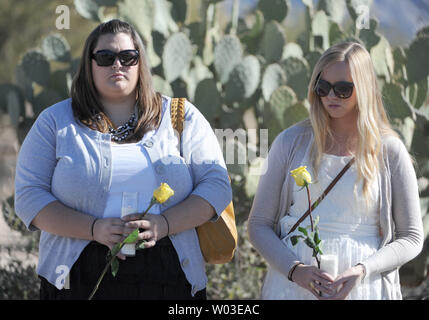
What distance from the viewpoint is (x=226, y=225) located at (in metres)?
2.52

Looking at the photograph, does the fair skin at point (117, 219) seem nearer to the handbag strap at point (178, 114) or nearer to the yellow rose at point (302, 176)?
the handbag strap at point (178, 114)

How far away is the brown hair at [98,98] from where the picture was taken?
2.46m

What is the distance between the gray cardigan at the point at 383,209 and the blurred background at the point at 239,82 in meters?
1.82

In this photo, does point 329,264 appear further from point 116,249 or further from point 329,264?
point 116,249

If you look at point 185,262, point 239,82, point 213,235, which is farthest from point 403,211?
point 239,82

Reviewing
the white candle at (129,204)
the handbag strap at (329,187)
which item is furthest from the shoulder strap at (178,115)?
the handbag strap at (329,187)

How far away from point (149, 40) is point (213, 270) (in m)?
1.72

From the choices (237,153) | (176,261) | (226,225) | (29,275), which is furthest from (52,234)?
(29,275)

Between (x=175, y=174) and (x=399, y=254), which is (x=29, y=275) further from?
(x=399, y=254)

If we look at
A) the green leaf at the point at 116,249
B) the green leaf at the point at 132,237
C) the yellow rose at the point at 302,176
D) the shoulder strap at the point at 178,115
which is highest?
the shoulder strap at the point at 178,115

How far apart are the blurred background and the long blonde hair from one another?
1840 millimetres

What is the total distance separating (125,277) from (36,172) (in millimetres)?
480

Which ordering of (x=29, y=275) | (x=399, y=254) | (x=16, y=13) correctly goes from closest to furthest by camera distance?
(x=399, y=254) → (x=29, y=275) → (x=16, y=13)

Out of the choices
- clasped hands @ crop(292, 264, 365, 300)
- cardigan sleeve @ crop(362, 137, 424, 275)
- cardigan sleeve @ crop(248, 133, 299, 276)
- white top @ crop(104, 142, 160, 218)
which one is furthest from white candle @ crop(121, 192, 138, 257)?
cardigan sleeve @ crop(362, 137, 424, 275)
